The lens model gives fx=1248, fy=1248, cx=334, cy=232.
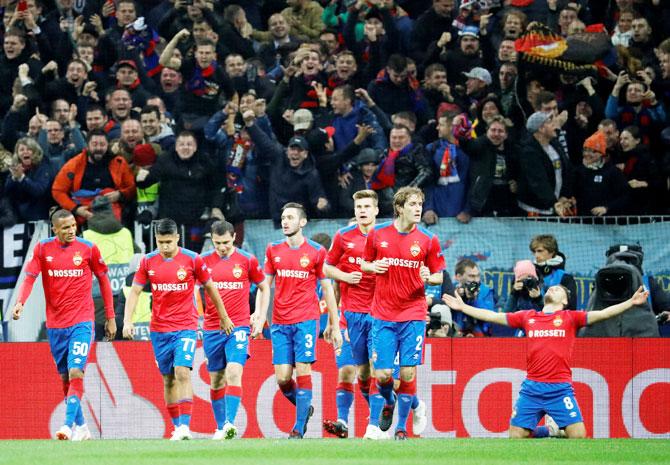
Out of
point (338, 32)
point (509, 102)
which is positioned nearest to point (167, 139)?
point (338, 32)

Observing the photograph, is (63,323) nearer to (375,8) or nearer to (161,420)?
(161,420)

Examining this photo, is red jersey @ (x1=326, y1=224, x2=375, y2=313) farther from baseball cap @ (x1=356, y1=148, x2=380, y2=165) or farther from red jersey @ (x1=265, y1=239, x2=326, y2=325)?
baseball cap @ (x1=356, y1=148, x2=380, y2=165)

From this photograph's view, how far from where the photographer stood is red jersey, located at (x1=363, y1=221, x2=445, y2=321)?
11930 mm

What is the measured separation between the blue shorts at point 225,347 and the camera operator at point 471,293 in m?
3.10

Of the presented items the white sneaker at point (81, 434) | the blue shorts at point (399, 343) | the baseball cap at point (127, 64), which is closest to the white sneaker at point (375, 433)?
the blue shorts at point (399, 343)

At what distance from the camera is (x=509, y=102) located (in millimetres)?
18031

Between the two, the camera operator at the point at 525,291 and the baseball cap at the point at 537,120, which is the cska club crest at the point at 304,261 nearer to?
the camera operator at the point at 525,291

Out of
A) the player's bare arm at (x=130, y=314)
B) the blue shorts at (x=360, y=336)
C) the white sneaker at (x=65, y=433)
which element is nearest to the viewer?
the white sneaker at (x=65, y=433)

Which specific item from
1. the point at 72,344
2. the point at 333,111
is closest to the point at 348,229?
the point at 72,344

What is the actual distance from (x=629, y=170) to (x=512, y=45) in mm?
2713

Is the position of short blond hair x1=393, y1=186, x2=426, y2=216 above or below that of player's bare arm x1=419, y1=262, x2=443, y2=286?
above

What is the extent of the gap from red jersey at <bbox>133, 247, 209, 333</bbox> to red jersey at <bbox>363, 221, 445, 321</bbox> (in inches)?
80.0

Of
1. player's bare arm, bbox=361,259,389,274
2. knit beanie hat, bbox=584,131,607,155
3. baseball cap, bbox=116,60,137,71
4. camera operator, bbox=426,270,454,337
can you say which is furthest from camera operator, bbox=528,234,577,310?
baseball cap, bbox=116,60,137,71

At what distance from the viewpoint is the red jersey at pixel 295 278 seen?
13.2m
